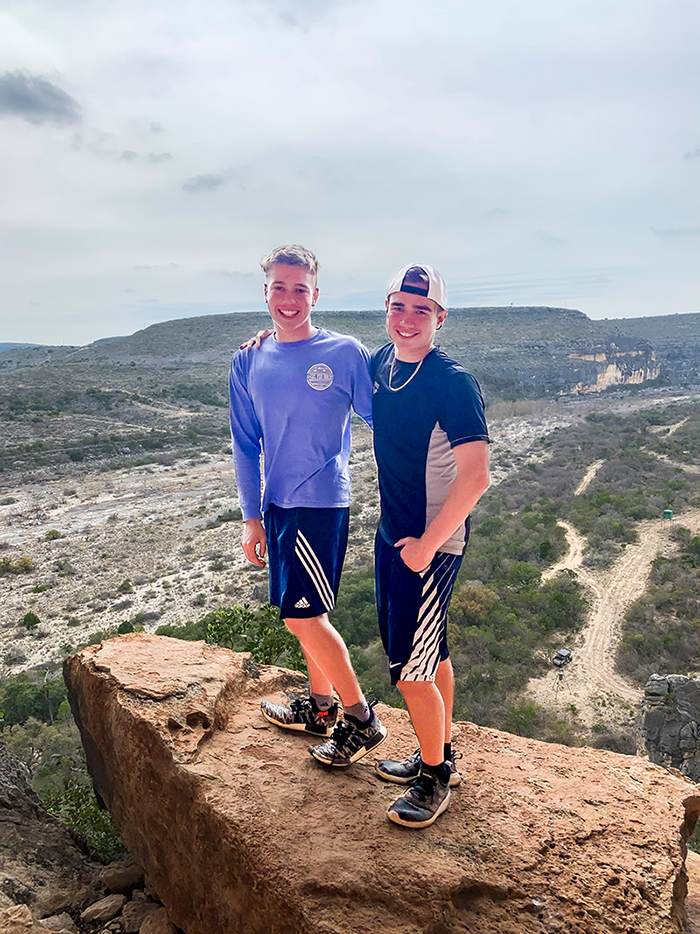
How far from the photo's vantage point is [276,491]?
9.22 feet

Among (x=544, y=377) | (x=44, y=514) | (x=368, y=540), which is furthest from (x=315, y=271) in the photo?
(x=544, y=377)

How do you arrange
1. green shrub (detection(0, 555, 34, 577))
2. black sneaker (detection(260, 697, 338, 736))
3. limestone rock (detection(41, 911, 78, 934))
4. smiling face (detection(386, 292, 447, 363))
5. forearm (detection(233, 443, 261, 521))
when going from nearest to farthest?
1. smiling face (detection(386, 292, 447, 363))
2. limestone rock (detection(41, 911, 78, 934))
3. forearm (detection(233, 443, 261, 521))
4. black sneaker (detection(260, 697, 338, 736))
5. green shrub (detection(0, 555, 34, 577))

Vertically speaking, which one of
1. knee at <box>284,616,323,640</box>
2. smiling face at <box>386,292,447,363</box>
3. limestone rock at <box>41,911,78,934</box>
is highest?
smiling face at <box>386,292,447,363</box>

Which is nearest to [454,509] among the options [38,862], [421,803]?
[421,803]

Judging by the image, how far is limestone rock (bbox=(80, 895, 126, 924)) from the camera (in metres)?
2.83

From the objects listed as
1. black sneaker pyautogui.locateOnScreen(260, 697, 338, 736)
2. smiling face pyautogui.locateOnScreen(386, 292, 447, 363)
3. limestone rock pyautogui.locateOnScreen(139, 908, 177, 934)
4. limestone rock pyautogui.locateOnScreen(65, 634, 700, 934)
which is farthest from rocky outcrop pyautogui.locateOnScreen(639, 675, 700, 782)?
smiling face pyautogui.locateOnScreen(386, 292, 447, 363)

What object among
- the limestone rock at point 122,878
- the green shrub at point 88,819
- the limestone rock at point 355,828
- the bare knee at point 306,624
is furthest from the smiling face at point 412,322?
the green shrub at point 88,819

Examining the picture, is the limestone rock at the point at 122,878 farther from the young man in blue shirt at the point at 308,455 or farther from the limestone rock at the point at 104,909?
the young man in blue shirt at the point at 308,455

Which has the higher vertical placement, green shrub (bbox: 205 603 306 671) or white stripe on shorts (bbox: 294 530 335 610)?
white stripe on shorts (bbox: 294 530 335 610)

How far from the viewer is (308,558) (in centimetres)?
276

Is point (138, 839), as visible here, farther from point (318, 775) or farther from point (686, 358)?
point (686, 358)

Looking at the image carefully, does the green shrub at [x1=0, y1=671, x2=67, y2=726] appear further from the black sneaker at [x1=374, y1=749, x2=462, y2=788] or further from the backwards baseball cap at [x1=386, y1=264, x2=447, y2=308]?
the backwards baseball cap at [x1=386, y1=264, x2=447, y2=308]

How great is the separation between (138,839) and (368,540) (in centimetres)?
1536

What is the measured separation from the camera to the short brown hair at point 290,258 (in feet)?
8.80
